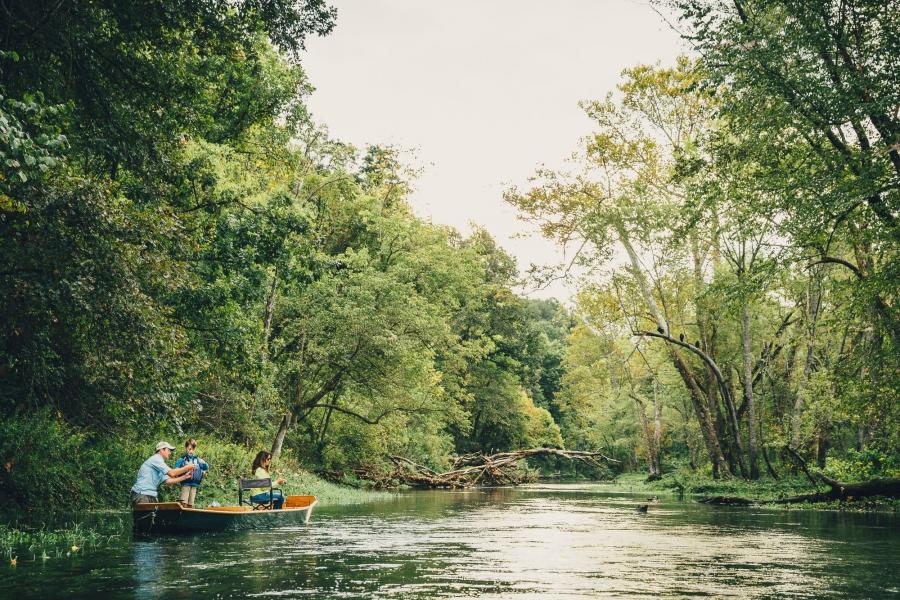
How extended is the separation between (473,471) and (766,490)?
1802 cm

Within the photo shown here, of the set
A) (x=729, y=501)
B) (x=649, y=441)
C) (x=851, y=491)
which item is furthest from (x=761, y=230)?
(x=649, y=441)

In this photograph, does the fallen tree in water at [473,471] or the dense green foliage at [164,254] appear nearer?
the dense green foliage at [164,254]

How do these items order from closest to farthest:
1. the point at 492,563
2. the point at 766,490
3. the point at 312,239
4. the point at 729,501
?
1. the point at 492,563
2. the point at 312,239
3. the point at 729,501
4. the point at 766,490

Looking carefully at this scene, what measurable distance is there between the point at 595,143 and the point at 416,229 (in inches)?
367

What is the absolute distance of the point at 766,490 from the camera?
26875 millimetres

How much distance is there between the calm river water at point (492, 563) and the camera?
825 centimetres

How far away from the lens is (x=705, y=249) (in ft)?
99.5

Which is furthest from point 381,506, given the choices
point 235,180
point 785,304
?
point 785,304

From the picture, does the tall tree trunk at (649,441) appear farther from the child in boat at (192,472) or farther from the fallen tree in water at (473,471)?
the child in boat at (192,472)

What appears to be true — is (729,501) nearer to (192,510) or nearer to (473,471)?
(473,471)

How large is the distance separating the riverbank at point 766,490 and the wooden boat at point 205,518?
15.4 meters

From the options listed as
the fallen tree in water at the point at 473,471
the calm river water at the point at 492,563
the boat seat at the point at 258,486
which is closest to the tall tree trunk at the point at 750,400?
the fallen tree in water at the point at 473,471

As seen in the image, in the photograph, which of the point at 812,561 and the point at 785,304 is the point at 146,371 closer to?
Answer: the point at 812,561

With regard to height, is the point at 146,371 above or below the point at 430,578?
above
